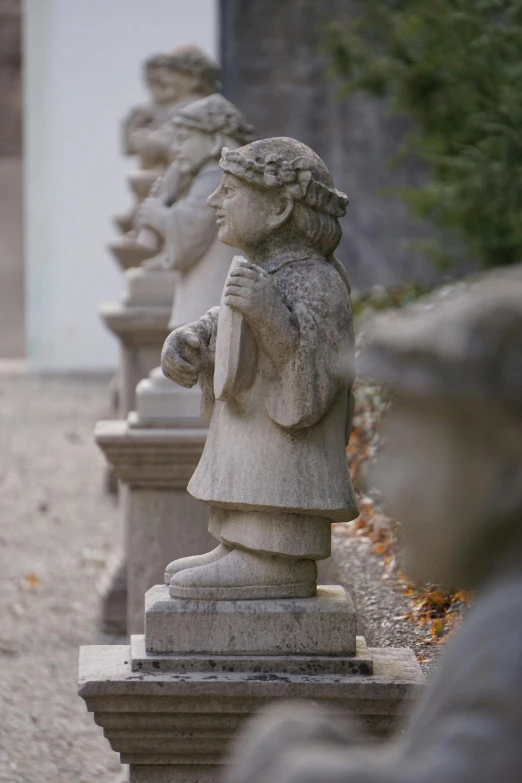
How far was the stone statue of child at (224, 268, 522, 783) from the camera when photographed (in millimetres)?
1436

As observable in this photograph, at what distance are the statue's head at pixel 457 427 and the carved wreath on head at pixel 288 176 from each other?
1171 mm

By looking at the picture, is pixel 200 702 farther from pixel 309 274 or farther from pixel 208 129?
pixel 208 129

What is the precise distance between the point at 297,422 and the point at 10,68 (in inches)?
687

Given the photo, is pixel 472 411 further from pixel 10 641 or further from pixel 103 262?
pixel 103 262

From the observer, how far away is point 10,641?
5.83 meters

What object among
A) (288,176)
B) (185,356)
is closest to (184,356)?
(185,356)

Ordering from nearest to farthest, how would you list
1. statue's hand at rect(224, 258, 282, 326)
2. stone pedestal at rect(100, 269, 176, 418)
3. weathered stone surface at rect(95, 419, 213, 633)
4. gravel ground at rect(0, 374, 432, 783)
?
statue's hand at rect(224, 258, 282, 326) → gravel ground at rect(0, 374, 432, 783) → weathered stone surface at rect(95, 419, 213, 633) → stone pedestal at rect(100, 269, 176, 418)

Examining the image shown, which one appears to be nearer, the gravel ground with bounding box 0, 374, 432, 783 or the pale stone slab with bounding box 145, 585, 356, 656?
the pale stone slab with bounding box 145, 585, 356, 656

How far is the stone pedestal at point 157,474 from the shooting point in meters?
4.68

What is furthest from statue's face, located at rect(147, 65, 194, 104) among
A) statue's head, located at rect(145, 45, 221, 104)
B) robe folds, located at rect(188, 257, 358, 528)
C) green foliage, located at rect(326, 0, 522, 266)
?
robe folds, located at rect(188, 257, 358, 528)

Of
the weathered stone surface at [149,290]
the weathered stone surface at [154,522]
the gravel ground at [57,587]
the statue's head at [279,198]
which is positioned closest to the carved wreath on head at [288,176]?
the statue's head at [279,198]

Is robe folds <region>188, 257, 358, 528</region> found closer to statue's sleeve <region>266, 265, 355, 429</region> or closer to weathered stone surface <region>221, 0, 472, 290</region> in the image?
statue's sleeve <region>266, 265, 355, 429</region>

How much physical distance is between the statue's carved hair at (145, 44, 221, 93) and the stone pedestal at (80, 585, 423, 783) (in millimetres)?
4265

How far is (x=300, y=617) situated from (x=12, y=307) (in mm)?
15907
